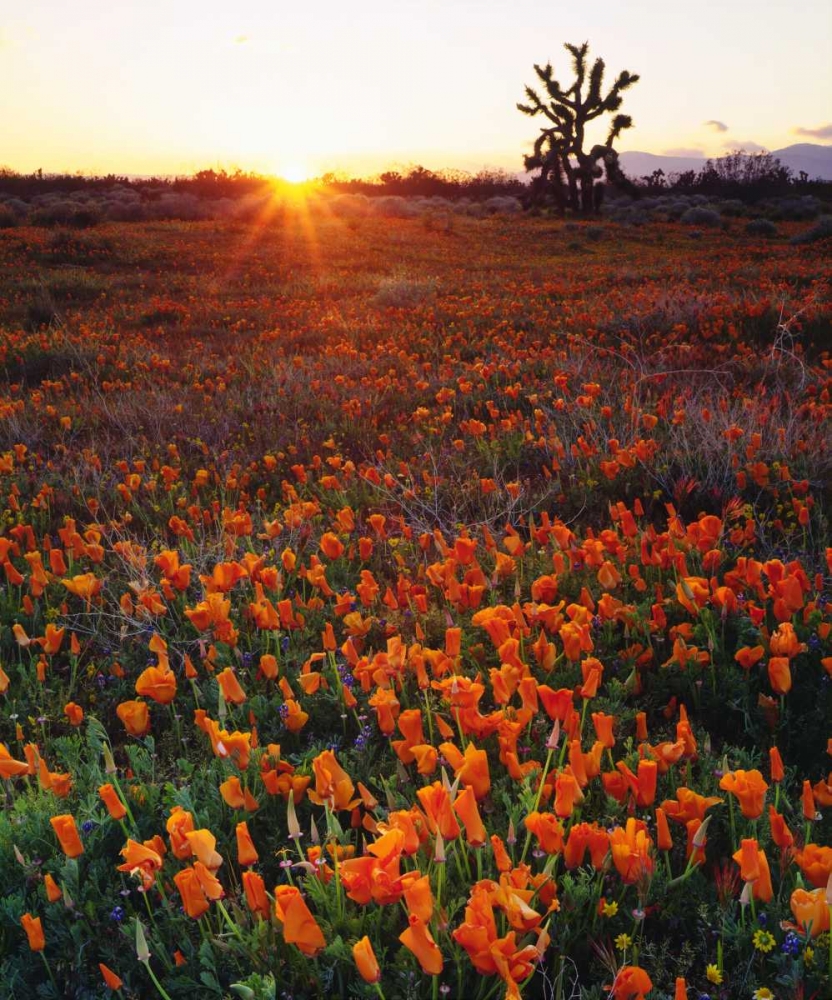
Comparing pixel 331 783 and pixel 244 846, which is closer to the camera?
pixel 244 846

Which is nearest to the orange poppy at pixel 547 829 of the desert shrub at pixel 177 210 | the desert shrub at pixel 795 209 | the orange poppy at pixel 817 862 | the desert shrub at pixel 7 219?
the orange poppy at pixel 817 862

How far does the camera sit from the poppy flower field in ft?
5.23

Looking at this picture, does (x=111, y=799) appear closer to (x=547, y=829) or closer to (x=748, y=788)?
(x=547, y=829)

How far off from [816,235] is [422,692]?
23.0 meters

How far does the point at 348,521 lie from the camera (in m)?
3.71

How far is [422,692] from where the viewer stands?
106 inches

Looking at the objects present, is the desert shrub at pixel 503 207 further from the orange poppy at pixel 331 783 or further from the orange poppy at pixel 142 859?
the orange poppy at pixel 142 859

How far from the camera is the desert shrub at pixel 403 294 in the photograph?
11.4 meters

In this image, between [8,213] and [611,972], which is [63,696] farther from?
[8,213]

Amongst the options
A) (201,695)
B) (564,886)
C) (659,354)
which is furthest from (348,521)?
(659,354)

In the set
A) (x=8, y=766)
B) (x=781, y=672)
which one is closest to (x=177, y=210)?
(x=8, y=766)

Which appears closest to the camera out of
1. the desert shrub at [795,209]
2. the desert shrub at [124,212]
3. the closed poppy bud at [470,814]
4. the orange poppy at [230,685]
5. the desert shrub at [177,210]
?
the closed poppy bud at [470,814]

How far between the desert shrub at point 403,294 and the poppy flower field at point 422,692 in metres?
4.20

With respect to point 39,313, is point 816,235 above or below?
above
